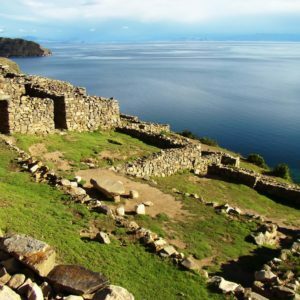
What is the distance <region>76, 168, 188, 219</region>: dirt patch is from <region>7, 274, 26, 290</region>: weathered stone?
8666 mm

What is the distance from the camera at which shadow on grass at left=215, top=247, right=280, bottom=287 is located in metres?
14.4

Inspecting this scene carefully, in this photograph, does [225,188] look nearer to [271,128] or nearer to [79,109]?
[79,109]

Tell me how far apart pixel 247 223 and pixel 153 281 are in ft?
28.5

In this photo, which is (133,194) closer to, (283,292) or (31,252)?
(283,292)

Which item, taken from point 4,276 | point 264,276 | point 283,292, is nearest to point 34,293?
point 4,276

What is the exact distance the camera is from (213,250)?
1617 cm

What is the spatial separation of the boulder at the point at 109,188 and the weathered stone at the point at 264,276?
7017 millimetres

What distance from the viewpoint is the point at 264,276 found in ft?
45.2

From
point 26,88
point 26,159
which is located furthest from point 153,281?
point 26,88

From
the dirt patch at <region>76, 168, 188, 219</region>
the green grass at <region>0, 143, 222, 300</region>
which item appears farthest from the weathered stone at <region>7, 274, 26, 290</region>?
the dirt patch at <region>76, 168, 188, 219</region>

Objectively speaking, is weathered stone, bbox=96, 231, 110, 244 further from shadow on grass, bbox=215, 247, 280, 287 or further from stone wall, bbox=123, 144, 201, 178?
stone wall, bbox=123, 144, 201, 178

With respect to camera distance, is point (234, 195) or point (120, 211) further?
point (234, 195)

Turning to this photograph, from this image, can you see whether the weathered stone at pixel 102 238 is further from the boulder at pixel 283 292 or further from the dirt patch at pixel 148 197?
the boulder at pixel 283 292

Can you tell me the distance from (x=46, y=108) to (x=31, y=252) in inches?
739
